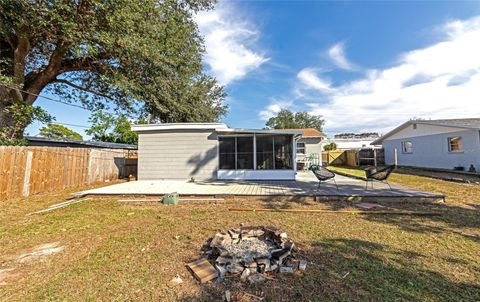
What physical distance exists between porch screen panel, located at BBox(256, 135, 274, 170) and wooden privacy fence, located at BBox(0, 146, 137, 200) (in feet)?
25.6

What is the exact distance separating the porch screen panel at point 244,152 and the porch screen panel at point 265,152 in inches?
13.9

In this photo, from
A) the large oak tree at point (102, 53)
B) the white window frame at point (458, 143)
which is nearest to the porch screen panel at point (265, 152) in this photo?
the large oak tree at point (102, 53)

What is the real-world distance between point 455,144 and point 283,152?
10.8m

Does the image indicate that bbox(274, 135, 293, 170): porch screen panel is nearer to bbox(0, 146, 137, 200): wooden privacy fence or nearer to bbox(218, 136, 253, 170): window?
bbox(218, 136, 253, 170): window

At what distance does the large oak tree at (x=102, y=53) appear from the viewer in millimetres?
7121

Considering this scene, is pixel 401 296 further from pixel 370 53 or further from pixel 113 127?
pixel 113 127

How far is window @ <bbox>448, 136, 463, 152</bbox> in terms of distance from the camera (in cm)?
1195

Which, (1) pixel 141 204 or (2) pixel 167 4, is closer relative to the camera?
(1) pixel 141 204

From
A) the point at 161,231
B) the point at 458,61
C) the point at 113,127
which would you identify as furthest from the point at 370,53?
the point at 113,127

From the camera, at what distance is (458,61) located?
28.9 ft

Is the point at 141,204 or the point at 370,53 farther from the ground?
the point at 370,53

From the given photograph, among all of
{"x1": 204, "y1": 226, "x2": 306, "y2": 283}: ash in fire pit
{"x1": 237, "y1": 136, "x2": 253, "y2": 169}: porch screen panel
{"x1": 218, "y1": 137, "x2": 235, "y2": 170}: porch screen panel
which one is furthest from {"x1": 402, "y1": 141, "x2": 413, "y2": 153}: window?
{"x1": 204, "y1": 226, "x2": 306, "y2": 283}: ash in fire pit

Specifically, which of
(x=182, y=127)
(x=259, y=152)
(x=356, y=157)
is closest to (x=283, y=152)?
(x=259, y=152)

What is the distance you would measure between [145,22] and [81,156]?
631cm
